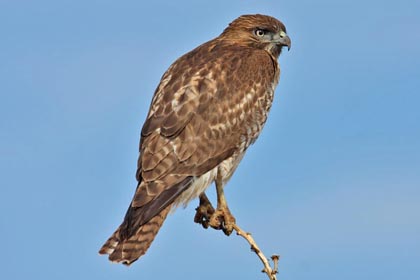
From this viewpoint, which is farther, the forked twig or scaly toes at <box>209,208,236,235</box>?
scaly toes at <box>209,208,236,235</box>

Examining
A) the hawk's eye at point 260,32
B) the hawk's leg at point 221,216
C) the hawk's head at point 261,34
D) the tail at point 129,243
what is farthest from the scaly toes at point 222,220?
the hawk's eye at point 260,32

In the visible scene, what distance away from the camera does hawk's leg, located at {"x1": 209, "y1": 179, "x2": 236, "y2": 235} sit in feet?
30.8

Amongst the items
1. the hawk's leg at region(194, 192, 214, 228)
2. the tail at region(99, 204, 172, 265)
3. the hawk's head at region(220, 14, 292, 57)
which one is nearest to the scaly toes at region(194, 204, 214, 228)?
the hawk's leg at region(194, 192, 214, 228)

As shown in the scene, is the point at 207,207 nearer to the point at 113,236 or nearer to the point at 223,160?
the point at 223,160

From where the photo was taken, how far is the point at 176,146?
9.08 meters

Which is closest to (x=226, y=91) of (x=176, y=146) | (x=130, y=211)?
(x=176, y=146)

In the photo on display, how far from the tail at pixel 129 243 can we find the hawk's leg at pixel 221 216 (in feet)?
2.65

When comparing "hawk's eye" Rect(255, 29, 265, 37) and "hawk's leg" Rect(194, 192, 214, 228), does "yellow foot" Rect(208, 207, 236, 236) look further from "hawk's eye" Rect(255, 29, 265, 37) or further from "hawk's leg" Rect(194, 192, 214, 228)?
"hawk's eye" Rect(255, 29, 265, 37)

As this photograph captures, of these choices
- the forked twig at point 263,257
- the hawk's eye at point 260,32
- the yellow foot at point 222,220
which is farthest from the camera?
the hawk's eye at point 260,32

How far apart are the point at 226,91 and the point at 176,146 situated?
0.88 metres

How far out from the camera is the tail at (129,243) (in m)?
8.34

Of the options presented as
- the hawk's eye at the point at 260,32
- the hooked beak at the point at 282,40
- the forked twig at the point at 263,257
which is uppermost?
the hawk's eye at the point at 260,32

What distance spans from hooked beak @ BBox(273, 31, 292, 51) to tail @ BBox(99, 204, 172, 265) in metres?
2.89

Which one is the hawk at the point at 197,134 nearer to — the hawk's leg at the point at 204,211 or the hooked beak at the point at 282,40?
the hawk's leg at the point at 204,211
